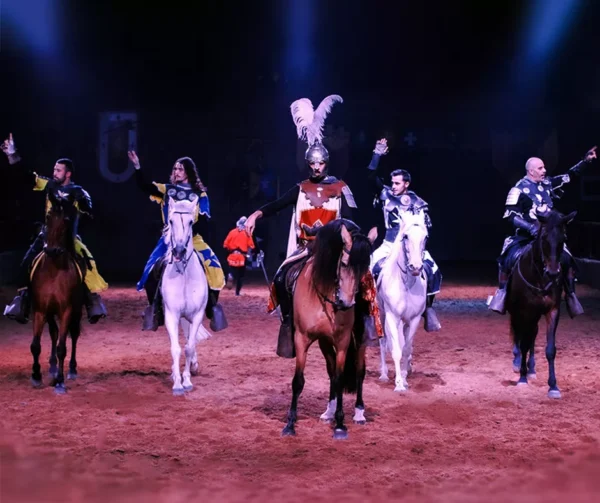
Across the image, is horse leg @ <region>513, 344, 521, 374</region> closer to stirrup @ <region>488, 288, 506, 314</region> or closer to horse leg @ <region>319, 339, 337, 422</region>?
stirrup @ <region>488, 288, 506, 314</region>

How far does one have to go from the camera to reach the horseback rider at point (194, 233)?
8.19 m

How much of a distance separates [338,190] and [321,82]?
54.1ft

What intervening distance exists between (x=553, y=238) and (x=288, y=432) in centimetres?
348

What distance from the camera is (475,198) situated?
2619 cm

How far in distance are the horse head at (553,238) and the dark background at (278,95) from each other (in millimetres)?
13514

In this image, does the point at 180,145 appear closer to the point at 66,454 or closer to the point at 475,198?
the point at 475,198

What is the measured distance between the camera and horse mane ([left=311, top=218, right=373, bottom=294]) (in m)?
6.00

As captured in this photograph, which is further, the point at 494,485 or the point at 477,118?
the point at 477,118

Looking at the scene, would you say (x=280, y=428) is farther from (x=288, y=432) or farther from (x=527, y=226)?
(x=527, y=226)

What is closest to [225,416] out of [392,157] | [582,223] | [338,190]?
[338,190]

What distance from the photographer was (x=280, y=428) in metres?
6.63

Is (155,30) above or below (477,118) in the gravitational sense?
above

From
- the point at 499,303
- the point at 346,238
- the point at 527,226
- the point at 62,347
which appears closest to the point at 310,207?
the point at 346,238

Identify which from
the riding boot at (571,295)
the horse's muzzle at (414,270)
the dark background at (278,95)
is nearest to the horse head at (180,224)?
the horse's muzzle at (414,270)
